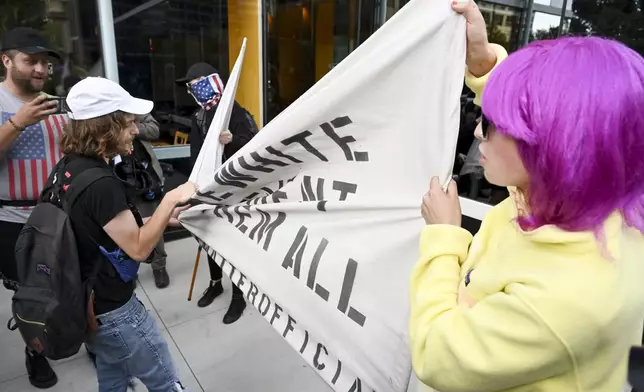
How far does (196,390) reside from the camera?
8.71 feet

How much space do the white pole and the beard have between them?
1.99m

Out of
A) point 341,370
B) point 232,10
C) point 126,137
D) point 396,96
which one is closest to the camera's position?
point 396,96

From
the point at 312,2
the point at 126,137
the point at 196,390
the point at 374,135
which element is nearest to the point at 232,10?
the point at 312,2

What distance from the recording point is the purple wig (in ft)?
2.29

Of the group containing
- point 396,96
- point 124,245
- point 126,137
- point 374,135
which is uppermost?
point 396,96

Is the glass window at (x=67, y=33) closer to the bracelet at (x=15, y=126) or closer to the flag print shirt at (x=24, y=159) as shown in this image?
the flag print shirt at (x=24, y=159)

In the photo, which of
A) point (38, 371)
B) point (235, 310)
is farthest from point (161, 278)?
point (38, 371)

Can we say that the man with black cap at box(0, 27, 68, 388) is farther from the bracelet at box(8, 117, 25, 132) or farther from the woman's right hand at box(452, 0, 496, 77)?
the woman's right hand at box(452, 0, 496, 77)

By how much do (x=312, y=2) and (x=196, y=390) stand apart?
15.6 feet

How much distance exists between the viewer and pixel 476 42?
1.18 m

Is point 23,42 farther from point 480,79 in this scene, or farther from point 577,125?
point 577,125

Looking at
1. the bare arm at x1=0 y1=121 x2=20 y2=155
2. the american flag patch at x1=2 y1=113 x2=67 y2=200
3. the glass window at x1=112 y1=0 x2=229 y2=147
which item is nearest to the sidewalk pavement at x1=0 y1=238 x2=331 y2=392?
the american flag patch at x1=2 y1=113 x2=67 y2=200

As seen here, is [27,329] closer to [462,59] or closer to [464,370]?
[464,370]

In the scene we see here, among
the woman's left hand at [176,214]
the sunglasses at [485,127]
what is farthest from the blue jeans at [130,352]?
→ the sunglasses at [485,127]
